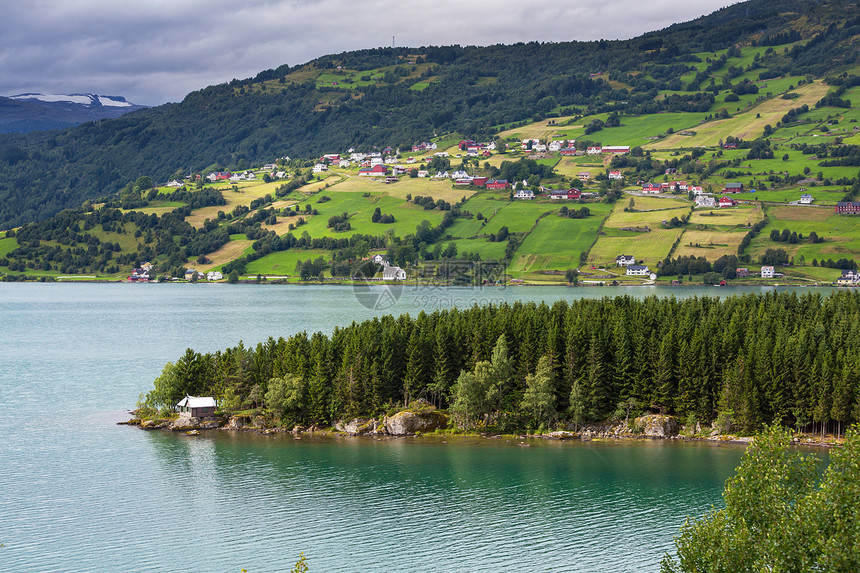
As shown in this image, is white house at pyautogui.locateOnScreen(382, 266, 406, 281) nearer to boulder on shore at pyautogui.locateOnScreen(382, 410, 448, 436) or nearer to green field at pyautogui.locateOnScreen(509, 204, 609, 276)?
green field at pyautogui.locateOnScreen(509, 204, 609, 276)

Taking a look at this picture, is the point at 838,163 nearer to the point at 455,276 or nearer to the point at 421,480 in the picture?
the point at 455,276

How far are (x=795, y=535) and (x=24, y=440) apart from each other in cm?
5745

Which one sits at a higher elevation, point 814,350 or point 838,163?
point 838,163

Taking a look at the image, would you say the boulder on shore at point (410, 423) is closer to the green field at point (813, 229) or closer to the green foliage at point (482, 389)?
the green foliage at point (482, 389)

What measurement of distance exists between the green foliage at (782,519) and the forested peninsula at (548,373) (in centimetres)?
3348

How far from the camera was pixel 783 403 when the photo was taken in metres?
Result: 58.5

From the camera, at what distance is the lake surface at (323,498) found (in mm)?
39125

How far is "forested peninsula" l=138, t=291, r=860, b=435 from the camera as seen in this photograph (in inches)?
2323

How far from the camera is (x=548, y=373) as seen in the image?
204 feet

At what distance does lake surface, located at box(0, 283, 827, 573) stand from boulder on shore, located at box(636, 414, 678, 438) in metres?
1.65

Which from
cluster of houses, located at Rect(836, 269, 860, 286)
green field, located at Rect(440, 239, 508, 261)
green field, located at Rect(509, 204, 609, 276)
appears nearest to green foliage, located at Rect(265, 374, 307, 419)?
green field, located at Rect(509, 204, 609, 276)

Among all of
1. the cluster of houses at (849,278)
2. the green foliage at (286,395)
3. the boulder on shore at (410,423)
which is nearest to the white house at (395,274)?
the cluster of houses at (849,278)

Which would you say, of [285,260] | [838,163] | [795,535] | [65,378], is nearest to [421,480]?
[795,535]

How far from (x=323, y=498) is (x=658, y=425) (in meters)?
27.1
